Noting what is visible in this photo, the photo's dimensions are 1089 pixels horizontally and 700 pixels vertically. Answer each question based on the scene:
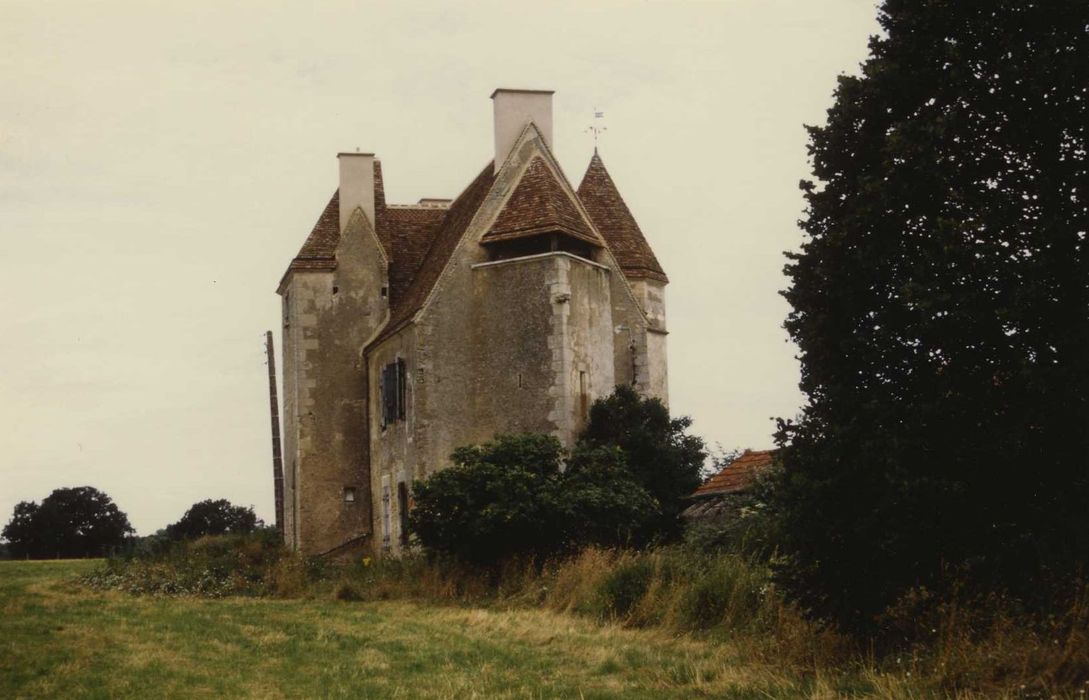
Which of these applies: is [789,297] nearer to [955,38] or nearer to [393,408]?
[955,38]

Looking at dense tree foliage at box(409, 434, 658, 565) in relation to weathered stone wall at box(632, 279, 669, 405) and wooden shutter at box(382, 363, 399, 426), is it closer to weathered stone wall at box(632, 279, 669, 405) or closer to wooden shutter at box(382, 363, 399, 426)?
wooden shutter at box(382, 363, 399, 426)

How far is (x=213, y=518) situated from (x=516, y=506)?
39.4m

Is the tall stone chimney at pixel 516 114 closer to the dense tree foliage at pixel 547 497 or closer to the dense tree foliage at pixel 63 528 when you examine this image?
the dense tree foliage at pixel 547 497

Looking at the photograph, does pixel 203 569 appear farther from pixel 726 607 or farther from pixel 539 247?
pixel 726 607

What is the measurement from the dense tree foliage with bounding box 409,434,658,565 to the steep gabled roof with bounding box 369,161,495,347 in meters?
6.25

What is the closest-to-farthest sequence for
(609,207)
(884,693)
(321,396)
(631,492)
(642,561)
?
1. (884,693)
2. (642,561)
3. (631,492)
4. (321,396)
5. (609,207)

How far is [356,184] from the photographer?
3450cm

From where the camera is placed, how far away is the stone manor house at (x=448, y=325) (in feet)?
94.4

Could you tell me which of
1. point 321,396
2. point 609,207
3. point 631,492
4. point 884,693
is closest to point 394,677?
point 884,693

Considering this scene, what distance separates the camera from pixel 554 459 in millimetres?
25375

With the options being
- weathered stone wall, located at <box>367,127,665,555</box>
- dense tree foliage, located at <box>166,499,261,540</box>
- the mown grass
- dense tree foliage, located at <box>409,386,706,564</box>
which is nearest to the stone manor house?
weathered stone wall, located at <box>367,127,665,555</box>

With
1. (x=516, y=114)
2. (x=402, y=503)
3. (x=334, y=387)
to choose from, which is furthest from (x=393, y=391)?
(x=516, y=114)

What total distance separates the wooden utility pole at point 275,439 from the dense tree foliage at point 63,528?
805 inches

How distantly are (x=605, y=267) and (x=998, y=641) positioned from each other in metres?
21.6
